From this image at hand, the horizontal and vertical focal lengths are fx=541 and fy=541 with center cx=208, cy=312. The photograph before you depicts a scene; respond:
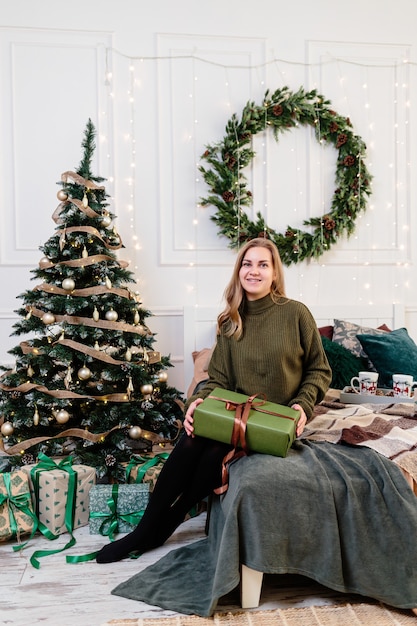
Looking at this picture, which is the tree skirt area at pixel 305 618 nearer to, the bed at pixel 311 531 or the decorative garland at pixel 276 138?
the bed at pixel 311 531

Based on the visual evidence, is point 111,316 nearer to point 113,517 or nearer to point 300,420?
point 113,517

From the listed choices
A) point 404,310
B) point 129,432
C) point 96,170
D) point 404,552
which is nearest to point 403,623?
point 404,552

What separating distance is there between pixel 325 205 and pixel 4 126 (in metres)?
2.13

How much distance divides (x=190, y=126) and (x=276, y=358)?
77.4 inches

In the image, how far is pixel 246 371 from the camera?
223cm

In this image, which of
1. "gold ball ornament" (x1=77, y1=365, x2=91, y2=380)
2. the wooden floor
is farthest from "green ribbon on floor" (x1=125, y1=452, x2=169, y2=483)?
"gold ball ornament" (x1=77, y1=365, x2=91, y2=380)

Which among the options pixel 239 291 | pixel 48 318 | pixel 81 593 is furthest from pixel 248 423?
pixel 48 318

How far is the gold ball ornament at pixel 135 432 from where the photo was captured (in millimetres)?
2701

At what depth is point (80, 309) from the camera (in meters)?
2.74

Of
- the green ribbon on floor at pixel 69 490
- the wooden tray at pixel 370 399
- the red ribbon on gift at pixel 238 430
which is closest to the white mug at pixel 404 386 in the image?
the wooden tray at pixel 370 399

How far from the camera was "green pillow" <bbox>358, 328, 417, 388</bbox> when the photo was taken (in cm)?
291

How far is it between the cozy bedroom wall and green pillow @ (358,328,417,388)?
2.36 ft

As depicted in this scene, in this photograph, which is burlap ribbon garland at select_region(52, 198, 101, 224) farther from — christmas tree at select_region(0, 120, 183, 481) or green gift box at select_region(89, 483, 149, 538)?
green gift box at select_region(89, 483, 149, 538)

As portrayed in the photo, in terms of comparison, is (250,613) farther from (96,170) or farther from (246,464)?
(96,170)
